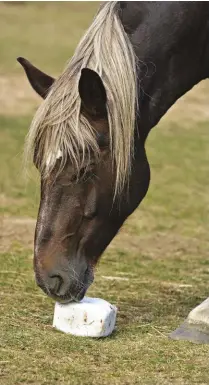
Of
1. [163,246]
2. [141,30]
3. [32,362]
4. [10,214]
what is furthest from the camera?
[10,214]

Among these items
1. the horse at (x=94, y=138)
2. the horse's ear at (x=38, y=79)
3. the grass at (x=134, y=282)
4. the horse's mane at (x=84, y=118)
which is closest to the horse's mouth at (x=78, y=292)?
the horse at (x=94, y=138)

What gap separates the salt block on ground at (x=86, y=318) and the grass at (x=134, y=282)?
0.07 meters

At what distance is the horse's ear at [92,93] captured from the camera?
4.25m

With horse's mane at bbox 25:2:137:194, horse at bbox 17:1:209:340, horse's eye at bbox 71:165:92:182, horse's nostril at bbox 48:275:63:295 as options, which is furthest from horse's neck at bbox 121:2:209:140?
horse's nostril at bbox 48:275:63:295

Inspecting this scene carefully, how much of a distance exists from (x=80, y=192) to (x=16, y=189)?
188 inches

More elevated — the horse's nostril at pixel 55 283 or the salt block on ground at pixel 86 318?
the horse's nostril at pixel 55 283

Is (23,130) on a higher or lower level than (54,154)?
lower

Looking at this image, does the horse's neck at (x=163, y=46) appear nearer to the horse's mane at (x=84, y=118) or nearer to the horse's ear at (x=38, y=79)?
the horse's mane at (x=84, y=118)

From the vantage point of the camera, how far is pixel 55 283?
435cm

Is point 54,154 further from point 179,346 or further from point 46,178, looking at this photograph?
point 179,346

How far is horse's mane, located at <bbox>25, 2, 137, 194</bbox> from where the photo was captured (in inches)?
171

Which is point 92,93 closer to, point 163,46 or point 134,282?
point 163,46

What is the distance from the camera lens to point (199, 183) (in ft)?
31.3

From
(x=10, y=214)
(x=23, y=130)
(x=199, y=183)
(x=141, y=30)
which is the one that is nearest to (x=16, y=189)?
(x=10, y=214)
